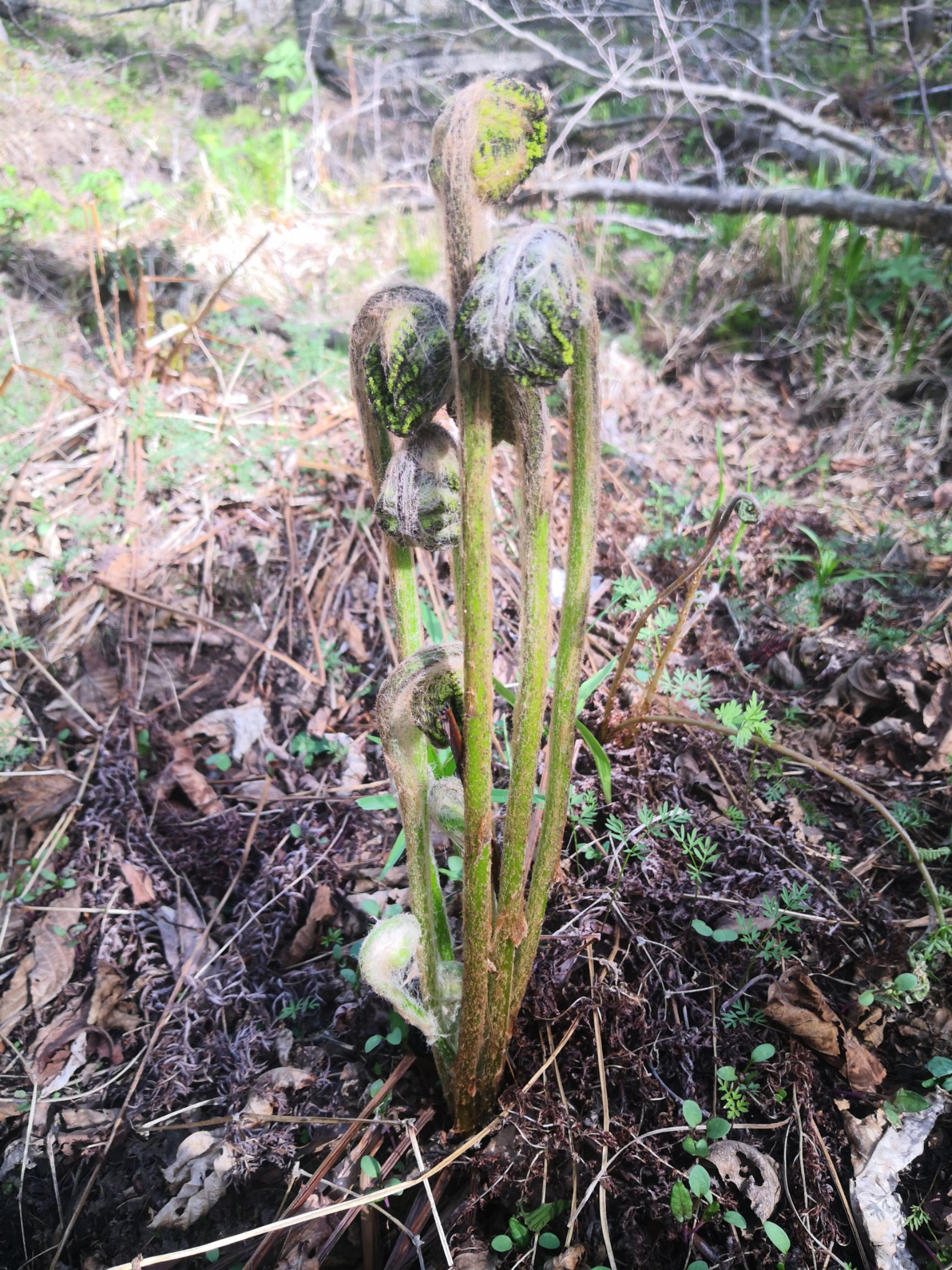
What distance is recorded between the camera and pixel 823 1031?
1.48 meters

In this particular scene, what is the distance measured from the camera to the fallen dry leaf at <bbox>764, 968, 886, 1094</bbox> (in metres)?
1.48

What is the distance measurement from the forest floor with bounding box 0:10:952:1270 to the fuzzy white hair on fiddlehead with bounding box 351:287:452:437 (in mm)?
1021

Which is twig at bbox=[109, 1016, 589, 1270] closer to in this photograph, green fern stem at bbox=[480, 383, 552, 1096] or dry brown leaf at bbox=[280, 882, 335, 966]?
green fern stem at bbox=[480, 383, 552, 1096]

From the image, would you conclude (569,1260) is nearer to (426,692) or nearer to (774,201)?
(426,692)

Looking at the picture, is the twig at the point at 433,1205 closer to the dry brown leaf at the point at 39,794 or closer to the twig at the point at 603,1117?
the twig at the point at 603,1117

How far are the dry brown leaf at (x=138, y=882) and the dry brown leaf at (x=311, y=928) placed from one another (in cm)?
42

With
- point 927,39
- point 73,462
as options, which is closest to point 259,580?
point 73,462

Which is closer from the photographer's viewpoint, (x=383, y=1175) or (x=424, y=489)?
(x=424, y=489)

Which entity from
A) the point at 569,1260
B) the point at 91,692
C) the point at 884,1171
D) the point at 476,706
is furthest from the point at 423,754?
the point at 91,692

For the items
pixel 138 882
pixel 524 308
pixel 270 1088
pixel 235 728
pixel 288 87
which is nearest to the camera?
pixel 524 308

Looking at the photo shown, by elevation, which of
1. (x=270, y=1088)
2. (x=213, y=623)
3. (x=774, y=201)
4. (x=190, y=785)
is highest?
(x=774, y=201)

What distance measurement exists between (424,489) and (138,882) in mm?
1529

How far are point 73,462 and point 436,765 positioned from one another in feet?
7.53

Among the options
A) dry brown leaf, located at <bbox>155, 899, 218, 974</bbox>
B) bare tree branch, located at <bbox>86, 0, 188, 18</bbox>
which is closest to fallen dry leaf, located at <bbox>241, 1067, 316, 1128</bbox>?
dry brown leaf, located at <bbox>155, 899, 218, 974</bbox>
